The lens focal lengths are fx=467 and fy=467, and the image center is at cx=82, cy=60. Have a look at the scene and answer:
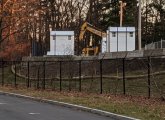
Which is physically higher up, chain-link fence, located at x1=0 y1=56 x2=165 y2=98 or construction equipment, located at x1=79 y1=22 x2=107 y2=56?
construction equipment, located at x1=79 y1=22 x2=107 y2=56

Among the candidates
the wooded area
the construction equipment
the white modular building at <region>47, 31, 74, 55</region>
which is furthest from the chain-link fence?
the wooded area

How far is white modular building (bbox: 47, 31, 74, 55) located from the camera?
67.3m

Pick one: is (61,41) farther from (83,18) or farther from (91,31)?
(83,18)

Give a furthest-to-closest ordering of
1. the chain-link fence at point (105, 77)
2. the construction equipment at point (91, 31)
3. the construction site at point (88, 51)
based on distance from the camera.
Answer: the construction equipment at point (91, 31)
the construction site at point (88, 51)
the chain-link fence at point (105, 77)

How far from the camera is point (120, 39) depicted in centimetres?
6506

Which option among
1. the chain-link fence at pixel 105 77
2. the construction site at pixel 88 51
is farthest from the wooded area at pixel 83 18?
the chain-link fence at pixel 105 77

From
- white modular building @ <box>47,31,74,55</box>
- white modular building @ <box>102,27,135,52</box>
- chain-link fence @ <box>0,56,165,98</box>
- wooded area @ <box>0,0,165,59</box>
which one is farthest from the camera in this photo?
wooded area @ <box>0,0,165,59</box>

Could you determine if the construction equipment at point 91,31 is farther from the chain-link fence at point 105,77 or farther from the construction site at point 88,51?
the chain-link fence at point 105,77

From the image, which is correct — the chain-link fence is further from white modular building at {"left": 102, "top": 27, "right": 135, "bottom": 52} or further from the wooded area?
the wooded area

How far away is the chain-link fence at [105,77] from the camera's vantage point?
30.7m

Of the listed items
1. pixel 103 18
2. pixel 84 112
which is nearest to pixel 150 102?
pixel 84 112

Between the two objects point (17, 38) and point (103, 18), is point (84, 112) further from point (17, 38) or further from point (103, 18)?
point (103, 18)

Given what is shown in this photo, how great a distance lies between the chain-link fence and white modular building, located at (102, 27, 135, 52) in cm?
1367

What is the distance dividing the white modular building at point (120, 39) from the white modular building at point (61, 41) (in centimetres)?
597
